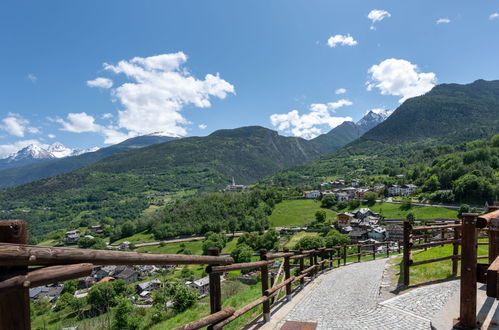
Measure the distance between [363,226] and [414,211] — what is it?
1227 cm

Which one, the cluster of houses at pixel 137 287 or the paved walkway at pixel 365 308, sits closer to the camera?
the paved walkway at pixel 365 308

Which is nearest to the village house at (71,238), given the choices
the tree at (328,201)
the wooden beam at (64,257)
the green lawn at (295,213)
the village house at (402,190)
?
the green lawn at (295,213)

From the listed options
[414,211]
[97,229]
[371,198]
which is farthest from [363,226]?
[97,229]

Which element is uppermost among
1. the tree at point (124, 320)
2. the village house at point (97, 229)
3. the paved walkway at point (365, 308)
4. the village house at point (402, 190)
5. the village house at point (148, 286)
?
the paved walkway at point (365, 308)

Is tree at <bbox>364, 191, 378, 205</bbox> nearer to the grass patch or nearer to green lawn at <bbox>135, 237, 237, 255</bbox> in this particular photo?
green lawn at <bbox>135, 237, 237, 255</bbox>

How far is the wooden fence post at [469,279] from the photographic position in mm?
3279

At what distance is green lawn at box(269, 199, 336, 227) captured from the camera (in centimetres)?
7438

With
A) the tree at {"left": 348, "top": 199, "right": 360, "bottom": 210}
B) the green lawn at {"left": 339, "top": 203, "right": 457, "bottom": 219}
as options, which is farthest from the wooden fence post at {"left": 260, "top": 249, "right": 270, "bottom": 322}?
the tree at {"left": 348, "top": 199, "right": 360, "bottom": 210}

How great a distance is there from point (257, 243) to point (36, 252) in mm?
60854

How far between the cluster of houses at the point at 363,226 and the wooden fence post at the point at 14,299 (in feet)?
196

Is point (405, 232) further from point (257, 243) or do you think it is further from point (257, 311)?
point (257, 243)

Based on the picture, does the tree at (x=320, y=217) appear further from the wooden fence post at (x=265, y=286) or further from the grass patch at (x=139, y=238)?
the wooden fence post at (x=265, y=286)

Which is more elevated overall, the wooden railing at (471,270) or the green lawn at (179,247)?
the wooden railing at (471,270)

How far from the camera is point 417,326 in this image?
15.4ft
